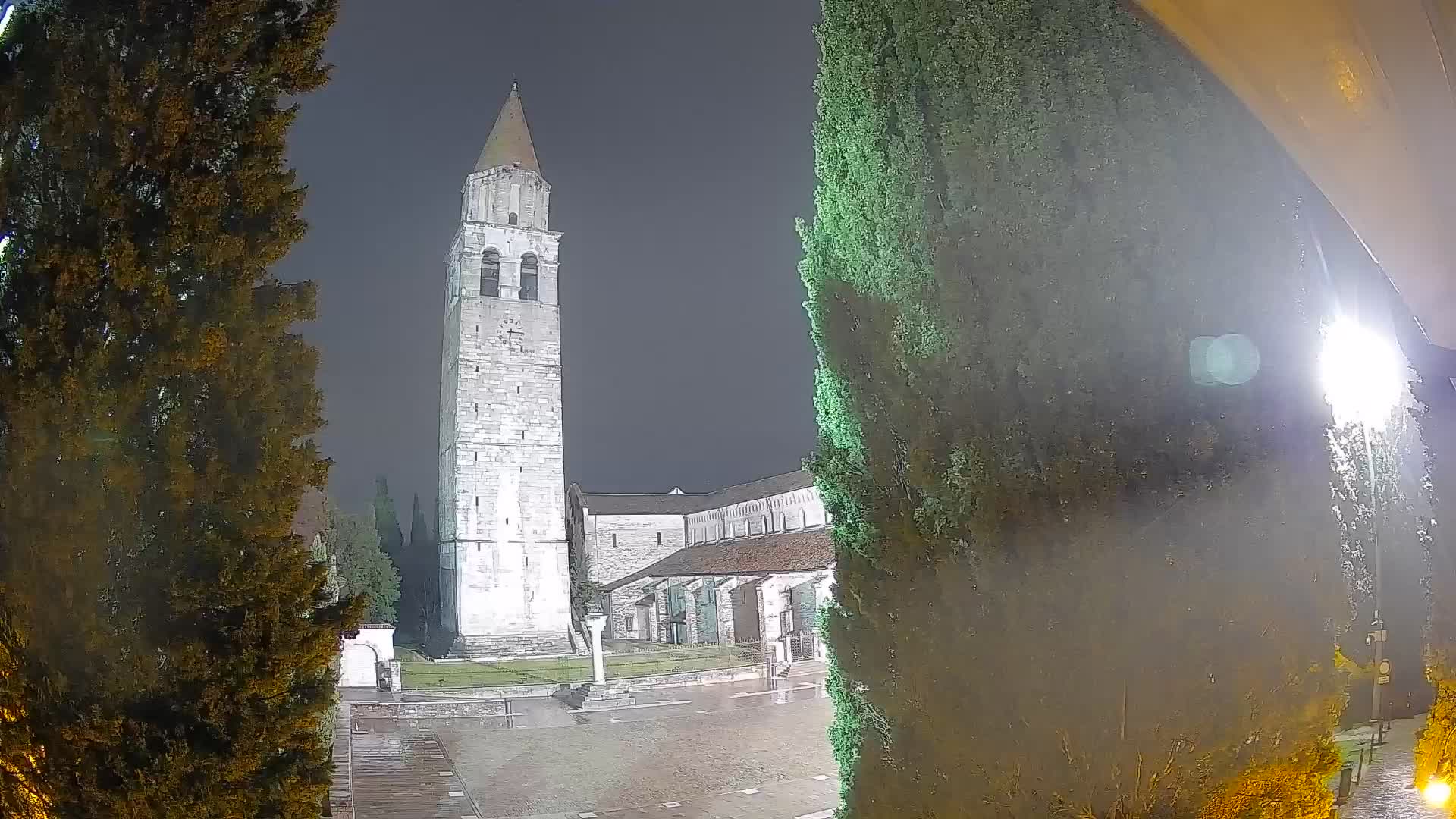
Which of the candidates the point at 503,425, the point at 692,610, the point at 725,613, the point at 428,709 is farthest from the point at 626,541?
the point at 428,709

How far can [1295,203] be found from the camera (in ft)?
15.2

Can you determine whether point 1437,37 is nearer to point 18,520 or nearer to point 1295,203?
point 1295,203

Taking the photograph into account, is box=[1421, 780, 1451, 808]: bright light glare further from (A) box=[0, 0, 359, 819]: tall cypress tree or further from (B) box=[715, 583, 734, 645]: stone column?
(B) box=[715, 583, 734, 645]: stone column

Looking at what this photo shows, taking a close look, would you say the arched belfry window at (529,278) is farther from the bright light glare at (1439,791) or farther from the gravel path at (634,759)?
the bright light glare at (1439,791)

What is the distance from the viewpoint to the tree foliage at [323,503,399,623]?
133 feet

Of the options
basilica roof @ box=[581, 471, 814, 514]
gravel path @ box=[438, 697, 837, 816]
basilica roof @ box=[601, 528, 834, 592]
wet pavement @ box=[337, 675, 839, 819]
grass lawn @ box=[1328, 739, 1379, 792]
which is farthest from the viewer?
basilica roof @ box=[581, 471, 814, 514]

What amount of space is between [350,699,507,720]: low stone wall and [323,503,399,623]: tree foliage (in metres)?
22.8

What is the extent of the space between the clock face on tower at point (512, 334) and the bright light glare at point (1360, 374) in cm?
3188

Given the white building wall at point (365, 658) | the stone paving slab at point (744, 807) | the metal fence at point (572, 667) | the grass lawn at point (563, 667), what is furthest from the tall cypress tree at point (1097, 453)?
the grass lawn at point (563, 667)

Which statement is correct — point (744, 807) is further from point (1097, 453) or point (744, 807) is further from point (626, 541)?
point (626, 541)

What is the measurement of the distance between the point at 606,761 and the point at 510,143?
32.2 metres

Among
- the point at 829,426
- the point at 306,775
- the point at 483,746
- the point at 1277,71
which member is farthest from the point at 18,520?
the point at 483,746

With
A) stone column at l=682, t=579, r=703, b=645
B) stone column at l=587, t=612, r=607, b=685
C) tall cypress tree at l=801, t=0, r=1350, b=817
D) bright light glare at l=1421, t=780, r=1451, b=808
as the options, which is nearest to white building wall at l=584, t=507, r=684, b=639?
stone column at l=682, t=579, r=703, b=645

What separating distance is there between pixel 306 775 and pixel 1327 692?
4.82m
